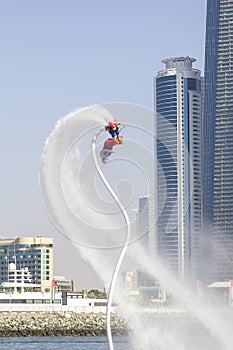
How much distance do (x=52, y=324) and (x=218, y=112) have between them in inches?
3893

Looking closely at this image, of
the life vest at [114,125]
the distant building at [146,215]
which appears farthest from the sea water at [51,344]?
the life vest at [114,125]

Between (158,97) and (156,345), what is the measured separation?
135 m

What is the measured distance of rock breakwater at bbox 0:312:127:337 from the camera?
91.8 m

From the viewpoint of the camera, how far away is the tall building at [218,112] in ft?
602

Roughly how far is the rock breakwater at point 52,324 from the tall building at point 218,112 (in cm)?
7919

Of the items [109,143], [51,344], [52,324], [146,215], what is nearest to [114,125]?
[109,143]

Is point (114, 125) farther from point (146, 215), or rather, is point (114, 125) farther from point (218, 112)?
point (218, 112)

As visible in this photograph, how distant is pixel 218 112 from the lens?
189 meters

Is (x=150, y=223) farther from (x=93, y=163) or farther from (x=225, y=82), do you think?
(x=225, y=82)

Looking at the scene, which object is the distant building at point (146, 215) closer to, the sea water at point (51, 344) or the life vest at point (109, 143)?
the life vest at point (109, 143)

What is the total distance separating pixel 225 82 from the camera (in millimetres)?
189375

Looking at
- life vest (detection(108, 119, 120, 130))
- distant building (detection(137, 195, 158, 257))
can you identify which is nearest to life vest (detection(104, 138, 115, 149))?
life vest (detection(108, 119, 120, 130))

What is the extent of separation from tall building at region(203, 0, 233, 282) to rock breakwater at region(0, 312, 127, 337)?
79.2 meters

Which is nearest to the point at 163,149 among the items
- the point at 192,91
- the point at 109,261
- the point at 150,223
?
the point at 150,223
